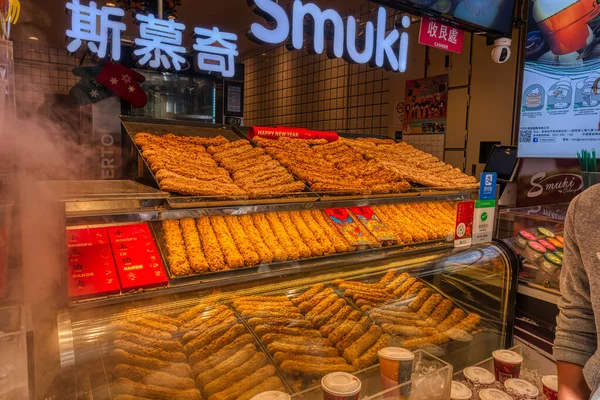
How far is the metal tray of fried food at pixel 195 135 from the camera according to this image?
1840 mm

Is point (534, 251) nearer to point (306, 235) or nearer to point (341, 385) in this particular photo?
point (306, 235)

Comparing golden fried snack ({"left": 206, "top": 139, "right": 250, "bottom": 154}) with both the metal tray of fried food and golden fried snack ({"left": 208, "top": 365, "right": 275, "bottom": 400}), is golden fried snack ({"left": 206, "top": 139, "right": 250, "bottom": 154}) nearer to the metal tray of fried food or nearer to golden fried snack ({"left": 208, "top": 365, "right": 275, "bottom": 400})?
the metal tray of fried food

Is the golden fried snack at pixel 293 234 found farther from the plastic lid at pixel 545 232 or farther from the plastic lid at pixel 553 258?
the plastic lid at pixel 545 232

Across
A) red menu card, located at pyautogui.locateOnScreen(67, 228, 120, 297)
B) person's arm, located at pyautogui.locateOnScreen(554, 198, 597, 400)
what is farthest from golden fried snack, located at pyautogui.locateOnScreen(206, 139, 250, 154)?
person's arm, located at pyautogui.locateOnScreen(554, 198, 597, 400)

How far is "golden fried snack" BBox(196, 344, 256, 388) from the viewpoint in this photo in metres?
1.64

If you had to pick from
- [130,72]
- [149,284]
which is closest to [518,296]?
[149,284]

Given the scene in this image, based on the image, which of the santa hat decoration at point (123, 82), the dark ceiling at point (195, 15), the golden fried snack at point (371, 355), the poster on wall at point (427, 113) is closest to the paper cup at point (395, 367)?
the golden fried snack at point (371, 355)

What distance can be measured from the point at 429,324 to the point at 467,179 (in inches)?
52.2

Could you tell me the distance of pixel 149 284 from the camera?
5.10 ft

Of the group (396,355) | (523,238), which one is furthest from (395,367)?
(523,238)

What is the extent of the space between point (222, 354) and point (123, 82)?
421cm

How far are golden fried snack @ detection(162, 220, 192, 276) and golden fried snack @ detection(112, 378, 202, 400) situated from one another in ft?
1.38

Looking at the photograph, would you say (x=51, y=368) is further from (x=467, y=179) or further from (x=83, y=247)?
(x=467, y=179)

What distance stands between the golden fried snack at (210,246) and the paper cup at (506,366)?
142 cm
